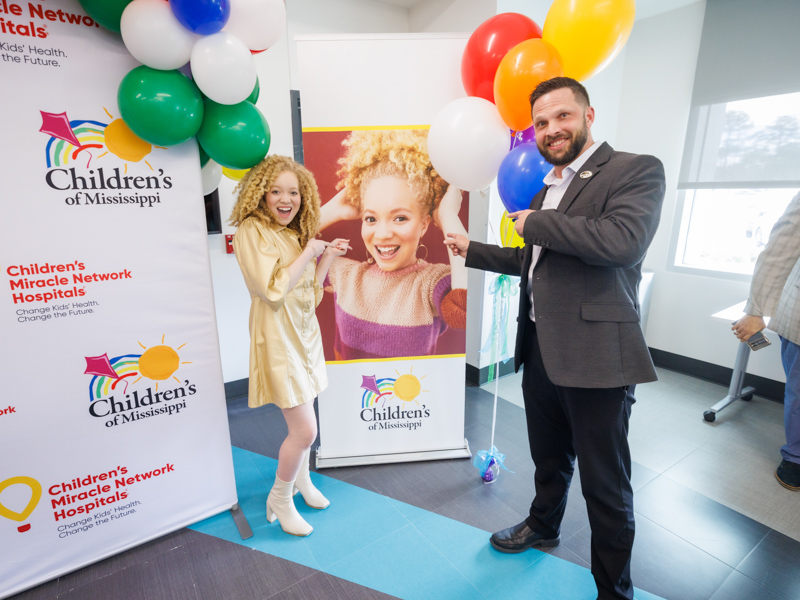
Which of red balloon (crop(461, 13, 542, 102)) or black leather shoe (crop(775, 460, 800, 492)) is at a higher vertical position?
red balloon (crop(461, 13, 542, 102))

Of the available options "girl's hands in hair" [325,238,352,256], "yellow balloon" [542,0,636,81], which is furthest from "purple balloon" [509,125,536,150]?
"girl's hands in hair" [325,238,352,256]

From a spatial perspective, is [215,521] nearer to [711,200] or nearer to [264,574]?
[264,574]

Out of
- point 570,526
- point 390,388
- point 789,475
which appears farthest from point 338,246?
point 789,475

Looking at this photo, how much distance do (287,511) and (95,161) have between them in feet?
5.17

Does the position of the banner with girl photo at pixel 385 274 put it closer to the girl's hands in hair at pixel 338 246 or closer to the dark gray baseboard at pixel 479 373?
the girl's hands in hair at pixel 338 246

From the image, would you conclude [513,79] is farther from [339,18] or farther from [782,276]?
[339,18]

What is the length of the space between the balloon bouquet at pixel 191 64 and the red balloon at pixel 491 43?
0.78m

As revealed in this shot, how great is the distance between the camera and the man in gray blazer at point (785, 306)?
2.04 m

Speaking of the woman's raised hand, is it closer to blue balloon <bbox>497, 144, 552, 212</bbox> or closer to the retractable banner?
the retractable banner

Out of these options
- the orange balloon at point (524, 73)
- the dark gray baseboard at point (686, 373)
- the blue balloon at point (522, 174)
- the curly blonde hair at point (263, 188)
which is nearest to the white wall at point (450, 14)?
the orange balloon at point (524, 73)

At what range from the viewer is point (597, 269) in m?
1.29

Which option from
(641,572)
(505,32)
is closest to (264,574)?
(641,572)

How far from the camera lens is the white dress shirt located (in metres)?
1.33

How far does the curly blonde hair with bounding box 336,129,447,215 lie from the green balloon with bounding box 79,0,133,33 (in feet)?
2.97
